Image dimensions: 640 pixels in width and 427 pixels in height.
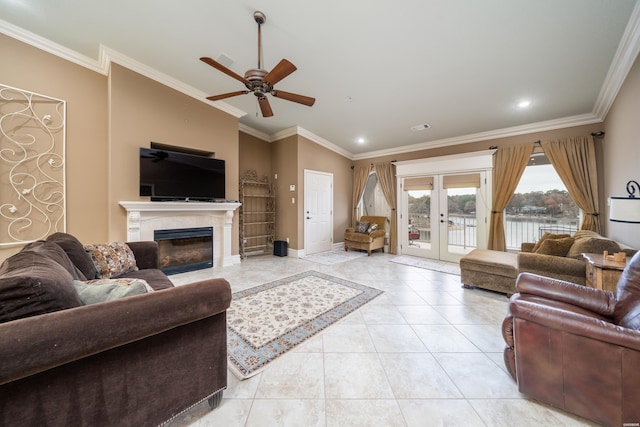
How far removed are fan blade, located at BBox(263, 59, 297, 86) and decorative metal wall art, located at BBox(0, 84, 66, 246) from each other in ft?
10.5

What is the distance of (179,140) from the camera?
394 centimetres

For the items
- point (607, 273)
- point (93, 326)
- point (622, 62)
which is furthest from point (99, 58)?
point (622, 62)

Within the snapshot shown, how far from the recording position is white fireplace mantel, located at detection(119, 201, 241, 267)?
11.3 feet

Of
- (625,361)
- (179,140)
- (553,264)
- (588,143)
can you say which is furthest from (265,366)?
(588,143)

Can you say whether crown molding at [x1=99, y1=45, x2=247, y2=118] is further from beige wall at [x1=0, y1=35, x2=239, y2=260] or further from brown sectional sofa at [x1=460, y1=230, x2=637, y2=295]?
brown sectional sofa at [x1=460, y1=230, x2=637, y2=295]

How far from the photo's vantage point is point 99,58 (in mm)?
3320

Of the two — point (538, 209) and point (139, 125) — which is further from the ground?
point (139, 125)

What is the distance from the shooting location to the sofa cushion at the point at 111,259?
2213mm

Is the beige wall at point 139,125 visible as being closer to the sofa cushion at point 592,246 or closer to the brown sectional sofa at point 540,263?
the brown sectional sofa at point 540,263

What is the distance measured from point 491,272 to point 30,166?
641 cm

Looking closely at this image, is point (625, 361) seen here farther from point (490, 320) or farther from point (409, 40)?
point (409, 40)

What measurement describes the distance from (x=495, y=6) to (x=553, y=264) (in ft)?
9.37

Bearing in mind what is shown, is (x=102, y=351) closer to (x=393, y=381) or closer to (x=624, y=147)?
(x=393, y=381)

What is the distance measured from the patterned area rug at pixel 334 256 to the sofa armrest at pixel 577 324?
3637 mm
